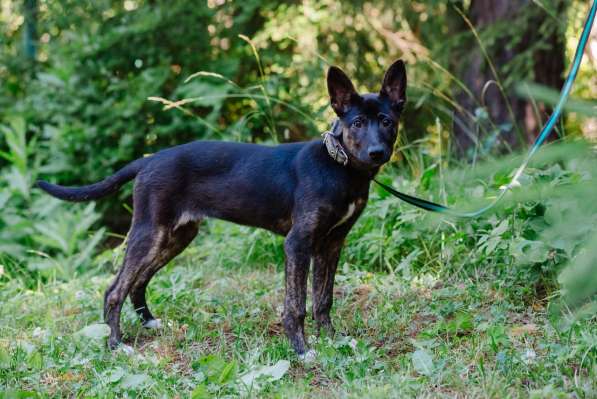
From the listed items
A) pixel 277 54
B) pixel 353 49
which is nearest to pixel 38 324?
pixel 277 54

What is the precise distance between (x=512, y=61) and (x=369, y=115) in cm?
373

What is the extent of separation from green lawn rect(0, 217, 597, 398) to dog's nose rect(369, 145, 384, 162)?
107 cm

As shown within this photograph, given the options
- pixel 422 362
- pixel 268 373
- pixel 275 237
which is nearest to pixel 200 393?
pixel 268 373

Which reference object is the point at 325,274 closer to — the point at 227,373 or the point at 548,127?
the point at 227,373

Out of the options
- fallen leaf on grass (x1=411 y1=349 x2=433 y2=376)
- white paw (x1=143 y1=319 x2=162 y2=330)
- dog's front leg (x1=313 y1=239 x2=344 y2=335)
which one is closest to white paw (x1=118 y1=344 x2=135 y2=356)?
white paw (x1=143 y1=319 x2=162 y2=330)

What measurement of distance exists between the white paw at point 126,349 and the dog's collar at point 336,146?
5.64 feet

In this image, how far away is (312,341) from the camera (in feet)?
13.3

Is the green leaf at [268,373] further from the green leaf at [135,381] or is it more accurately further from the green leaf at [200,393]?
the green leaf at [135,381]

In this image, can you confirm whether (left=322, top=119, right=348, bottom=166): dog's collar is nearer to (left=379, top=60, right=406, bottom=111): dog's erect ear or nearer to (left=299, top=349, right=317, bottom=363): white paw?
(left=379, top=60, right=406, bottom=111): dog's erect ear

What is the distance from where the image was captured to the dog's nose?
12.5ft

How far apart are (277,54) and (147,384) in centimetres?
545

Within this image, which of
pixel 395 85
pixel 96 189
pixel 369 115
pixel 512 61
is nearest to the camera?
pixel 369 115

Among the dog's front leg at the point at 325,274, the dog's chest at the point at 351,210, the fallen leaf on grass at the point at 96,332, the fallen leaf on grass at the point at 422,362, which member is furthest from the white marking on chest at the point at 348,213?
the fallen leaf on grass at the point at 96,332

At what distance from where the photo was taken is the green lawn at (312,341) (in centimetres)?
325
